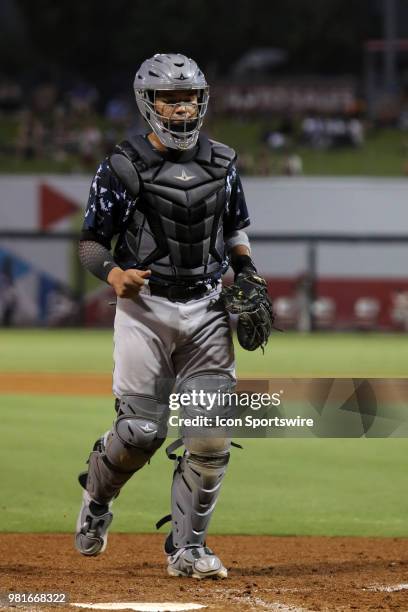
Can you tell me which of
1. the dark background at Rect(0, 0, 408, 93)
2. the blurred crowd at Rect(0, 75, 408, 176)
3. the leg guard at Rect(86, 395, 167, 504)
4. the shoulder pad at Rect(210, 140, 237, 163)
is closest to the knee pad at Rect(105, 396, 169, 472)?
the leg guard at Rect(86, 395, 167, 504)

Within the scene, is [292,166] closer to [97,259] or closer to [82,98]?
[82,98]

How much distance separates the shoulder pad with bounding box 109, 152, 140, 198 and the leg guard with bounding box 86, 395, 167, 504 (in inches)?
Answer: 35.1

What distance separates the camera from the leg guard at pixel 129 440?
5.08 metres

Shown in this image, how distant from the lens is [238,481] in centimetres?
841

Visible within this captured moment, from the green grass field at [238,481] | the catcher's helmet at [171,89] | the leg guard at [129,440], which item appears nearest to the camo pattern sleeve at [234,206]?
the catcher's helmet at [171,89]

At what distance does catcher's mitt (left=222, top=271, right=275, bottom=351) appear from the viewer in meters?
5.20

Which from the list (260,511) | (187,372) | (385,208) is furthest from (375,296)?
(187,372)

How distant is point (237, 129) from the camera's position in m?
28.9

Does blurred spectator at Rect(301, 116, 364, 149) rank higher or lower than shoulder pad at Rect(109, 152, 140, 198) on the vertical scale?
lower

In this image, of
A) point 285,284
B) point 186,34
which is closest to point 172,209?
point 285,284

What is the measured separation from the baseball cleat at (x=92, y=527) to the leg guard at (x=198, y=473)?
33 centimetres

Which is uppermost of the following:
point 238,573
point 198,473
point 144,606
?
point 198,473

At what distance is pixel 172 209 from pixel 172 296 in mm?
377

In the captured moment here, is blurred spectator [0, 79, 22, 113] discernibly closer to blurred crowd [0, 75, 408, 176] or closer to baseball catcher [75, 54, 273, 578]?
blurred crowd [0, 75, 408, 176]
